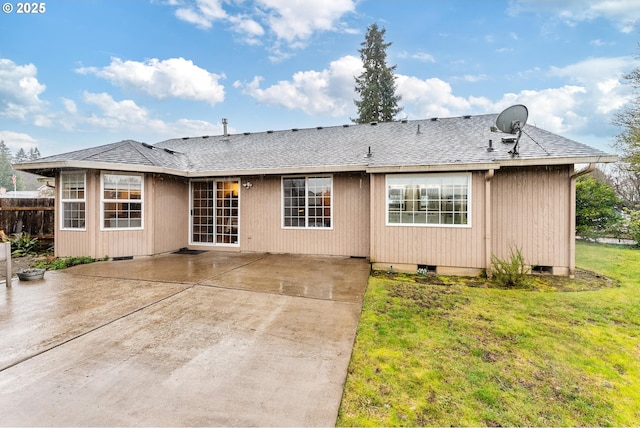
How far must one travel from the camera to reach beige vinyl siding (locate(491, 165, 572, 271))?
5.73 m

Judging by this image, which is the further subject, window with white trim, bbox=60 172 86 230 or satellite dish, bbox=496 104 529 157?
window with white trim, bbox=60 172 86 230

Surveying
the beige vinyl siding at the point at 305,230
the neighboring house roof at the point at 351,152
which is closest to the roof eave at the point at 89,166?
the neighboring house roof at the point at 351,152

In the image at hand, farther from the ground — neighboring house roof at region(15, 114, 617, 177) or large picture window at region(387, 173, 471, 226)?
neighboring house roof at region(15, 114, 617, 177)

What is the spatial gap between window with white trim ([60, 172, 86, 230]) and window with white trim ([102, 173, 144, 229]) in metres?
0.54

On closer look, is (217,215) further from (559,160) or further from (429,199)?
(559,160)

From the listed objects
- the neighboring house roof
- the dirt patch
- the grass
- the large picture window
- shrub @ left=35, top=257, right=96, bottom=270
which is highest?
the neighboring house roof

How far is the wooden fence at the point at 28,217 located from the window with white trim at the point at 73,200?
9.81ft

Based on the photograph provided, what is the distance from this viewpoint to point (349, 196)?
7328 mm

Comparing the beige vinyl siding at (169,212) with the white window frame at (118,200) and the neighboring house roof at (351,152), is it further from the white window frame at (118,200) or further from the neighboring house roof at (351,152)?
the neighboring house roof at (351,152)

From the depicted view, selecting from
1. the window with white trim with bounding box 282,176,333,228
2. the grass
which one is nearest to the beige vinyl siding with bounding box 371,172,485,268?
the grass

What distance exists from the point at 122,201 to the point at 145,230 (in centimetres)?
93

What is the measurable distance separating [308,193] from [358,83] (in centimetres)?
1731

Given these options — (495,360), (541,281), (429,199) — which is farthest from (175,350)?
(541,281)

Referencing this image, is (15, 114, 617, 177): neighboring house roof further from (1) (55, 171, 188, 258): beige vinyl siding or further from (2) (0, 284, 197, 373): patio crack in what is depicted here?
(2) (0, 284, 197, 373): patio crack
